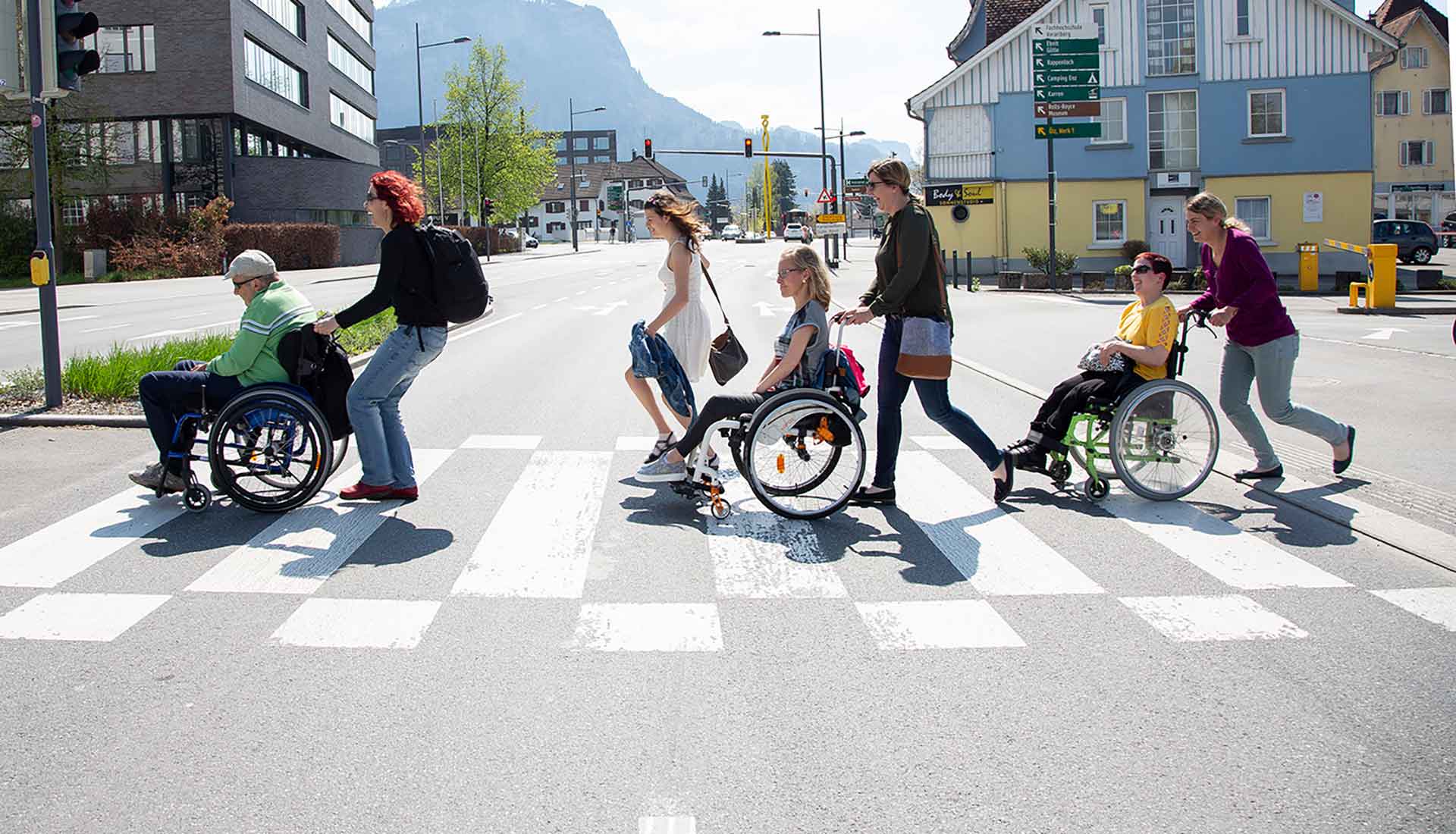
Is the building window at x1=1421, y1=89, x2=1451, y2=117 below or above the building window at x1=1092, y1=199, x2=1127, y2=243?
below

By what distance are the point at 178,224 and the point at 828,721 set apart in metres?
47.4

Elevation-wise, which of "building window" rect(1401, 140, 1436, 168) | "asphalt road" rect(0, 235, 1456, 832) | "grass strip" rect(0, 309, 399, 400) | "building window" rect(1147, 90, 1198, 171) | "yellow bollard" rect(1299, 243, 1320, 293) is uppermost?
"building window" rect(1401, 140, 1436, 168)

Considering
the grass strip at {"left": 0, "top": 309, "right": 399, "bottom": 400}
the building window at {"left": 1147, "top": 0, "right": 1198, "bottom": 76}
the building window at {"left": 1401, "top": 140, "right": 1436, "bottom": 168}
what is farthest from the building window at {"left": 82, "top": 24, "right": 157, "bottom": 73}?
the building window at {"left": 1401, "top": 140, "right": 1436, "bottom": 168}

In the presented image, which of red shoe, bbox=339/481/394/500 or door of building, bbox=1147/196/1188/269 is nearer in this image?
red shoe, bbox=339/481/394/500

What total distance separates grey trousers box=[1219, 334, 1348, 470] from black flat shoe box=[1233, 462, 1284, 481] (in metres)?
0.03

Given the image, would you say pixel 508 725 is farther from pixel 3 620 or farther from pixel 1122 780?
pixel 3 620

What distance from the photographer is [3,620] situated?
16.3ft

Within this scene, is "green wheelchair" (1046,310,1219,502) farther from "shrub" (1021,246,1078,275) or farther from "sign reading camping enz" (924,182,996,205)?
"sign reading camping enz" (924,182,996,205)

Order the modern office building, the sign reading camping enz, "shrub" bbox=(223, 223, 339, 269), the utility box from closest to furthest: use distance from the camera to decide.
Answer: the sign reading camping enz
the utility box
"shrub" bbox=(223, 223, 339, 269)
the modern office building

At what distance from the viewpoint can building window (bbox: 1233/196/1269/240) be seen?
4066cm

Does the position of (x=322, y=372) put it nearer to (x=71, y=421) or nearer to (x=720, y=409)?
(x=720, y=409)

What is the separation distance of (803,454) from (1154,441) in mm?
2101

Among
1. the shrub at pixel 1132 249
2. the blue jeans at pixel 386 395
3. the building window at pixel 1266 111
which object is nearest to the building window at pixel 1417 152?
the building window at pixel 1266 111

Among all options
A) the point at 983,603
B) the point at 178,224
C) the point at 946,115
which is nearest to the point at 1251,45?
the point at 946,115
